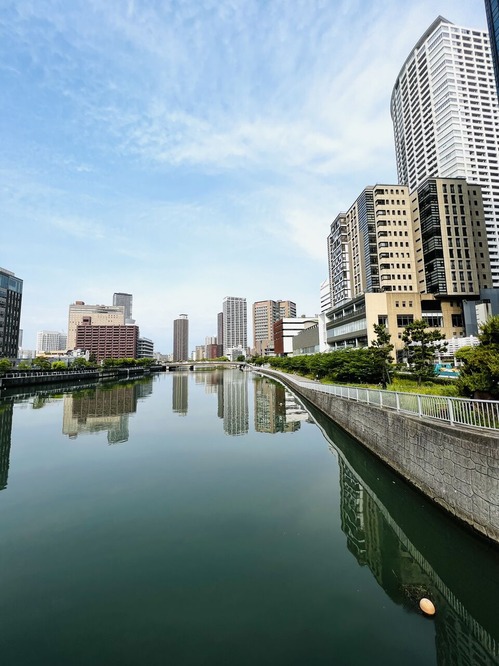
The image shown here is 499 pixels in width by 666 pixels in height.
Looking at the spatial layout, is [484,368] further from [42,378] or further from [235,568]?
[42,378]

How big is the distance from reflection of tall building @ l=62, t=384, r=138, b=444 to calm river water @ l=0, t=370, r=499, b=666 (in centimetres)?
878

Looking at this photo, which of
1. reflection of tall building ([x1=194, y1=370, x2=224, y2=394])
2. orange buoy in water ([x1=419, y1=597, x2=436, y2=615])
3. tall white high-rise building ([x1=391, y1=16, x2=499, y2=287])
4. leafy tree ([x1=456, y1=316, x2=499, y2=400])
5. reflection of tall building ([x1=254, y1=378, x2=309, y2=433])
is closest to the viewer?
orange buoy in water ([x1=419, y1=597, x2=436, y2=615])

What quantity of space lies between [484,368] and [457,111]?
157 metres

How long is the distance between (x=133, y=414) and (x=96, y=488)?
2210 centimetres

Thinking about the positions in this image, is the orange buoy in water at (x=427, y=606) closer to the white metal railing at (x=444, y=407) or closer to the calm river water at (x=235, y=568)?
the calm river water at (x=235, y=568)

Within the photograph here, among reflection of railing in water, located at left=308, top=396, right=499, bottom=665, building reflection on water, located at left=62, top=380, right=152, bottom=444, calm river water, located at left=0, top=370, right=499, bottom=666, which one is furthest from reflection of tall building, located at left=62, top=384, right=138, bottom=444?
reflection of railing in water, located at left=308, top=396, right=499, bottom=665

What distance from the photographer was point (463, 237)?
7962 cm

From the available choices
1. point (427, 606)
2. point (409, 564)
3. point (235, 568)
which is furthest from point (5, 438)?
point (427, 606)

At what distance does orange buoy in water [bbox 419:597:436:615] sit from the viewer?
23.0 ft

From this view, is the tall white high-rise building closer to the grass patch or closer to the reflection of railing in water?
the grass patch

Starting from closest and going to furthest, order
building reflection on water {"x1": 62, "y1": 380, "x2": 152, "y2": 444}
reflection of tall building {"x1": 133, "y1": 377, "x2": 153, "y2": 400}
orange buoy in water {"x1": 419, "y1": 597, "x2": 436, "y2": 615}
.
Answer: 1. orange buoy in water {"x1": 419, "y1": 597, "x2": 436, "y2": 615}
2. building reflection on water {"x1": 62, "y1": 380, "x2": 152, "y2": 444}
3. reflection of tall building {"x1": 133, "y1": 377, "x2": 153, "y2": 400}

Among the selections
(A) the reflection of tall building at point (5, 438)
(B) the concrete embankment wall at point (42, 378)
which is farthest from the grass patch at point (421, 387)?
(B) the concrete embankment wall at point (42, 378)

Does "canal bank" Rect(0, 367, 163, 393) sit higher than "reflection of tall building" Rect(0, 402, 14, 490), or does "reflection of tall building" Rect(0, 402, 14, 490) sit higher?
"canal bank" Rect(0, 367, 163, 393)

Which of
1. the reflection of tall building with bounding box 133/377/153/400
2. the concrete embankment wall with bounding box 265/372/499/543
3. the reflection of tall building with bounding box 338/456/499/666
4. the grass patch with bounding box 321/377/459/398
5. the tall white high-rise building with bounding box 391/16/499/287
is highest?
the tall white high-rise building with bounding box 391/16/499/287
